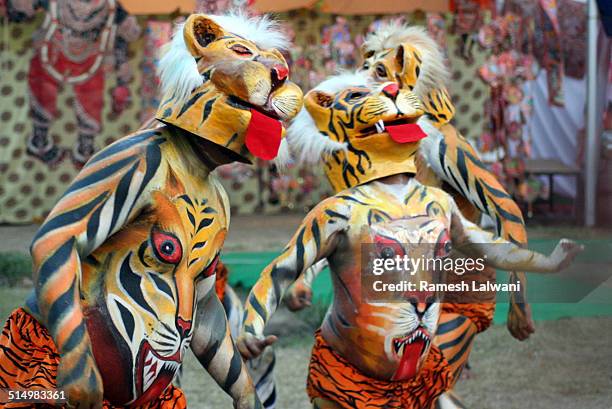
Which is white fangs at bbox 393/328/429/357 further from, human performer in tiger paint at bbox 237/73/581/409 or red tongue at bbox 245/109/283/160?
red tongue at bbox 245/109/283/160

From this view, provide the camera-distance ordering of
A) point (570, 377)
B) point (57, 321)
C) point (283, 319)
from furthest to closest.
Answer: point (283, 319), point (570, 377), point (57, 321)

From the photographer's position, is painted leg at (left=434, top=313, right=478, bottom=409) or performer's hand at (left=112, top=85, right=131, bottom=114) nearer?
painted leg at (left=434, top=313, right=478, bottom=409)

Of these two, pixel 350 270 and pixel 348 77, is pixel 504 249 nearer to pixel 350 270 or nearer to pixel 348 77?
pixel 350 270

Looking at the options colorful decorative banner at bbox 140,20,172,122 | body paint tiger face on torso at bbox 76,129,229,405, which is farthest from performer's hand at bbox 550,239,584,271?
colorful decorative banner at bbox 140,20,172,122

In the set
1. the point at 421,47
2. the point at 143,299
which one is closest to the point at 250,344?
the point at 143,299

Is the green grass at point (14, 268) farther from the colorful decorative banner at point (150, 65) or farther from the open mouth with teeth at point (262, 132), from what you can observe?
the open mouth with teeth at point (262, 132)

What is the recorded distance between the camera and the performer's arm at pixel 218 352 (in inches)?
99.5

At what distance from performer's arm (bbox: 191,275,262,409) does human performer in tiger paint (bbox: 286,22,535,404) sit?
67 centimetres

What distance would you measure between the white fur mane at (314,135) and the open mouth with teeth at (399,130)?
120 millimetres

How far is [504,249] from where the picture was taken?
302 cm

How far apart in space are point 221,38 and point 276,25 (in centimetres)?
26

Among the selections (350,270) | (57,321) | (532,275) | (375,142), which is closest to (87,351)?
(57,321)

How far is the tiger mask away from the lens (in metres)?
2.97

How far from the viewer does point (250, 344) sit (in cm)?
259
